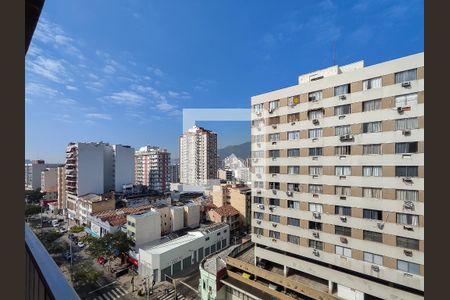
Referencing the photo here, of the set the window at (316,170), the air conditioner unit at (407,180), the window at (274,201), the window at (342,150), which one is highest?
the window at (342,150)

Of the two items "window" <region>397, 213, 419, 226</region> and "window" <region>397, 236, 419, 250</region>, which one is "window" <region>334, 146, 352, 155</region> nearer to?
"window" <region>397, 213, 419, 226</region>

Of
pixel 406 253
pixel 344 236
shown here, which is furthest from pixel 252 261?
pixel 406 253

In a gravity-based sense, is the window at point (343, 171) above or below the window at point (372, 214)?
above

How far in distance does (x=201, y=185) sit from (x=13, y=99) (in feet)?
120

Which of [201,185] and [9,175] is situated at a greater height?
[9,175]

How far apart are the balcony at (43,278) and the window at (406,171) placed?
25.9 feet

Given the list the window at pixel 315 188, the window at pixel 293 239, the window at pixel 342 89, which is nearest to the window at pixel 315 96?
the window at pixel 342 89

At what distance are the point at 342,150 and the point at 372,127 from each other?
3.59 ft

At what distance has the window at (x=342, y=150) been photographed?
24.2 feet

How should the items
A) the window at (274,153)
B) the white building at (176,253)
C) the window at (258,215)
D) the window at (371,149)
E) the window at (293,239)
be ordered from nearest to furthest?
the window at (371,149) < the window at (293,239) < the window at (274,153) < the window at (258,215) < the white building at (176,253)

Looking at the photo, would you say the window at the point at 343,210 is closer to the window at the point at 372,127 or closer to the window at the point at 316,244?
the window at the point at 316,244

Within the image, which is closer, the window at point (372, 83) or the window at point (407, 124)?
the window at point (407, 124)

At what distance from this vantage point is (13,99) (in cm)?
62

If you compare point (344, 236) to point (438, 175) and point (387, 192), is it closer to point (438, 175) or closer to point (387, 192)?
point (387, 192)
